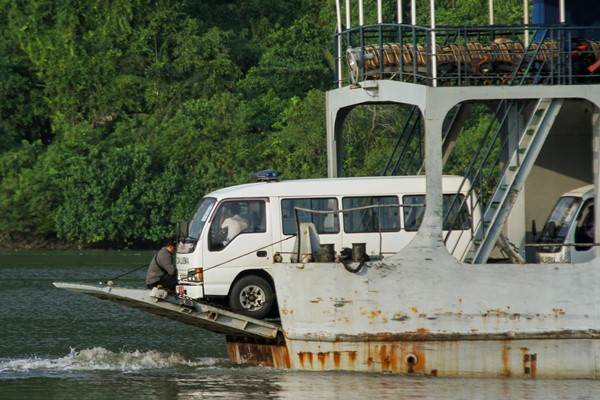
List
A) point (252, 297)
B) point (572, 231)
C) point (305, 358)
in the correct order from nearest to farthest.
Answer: point (305, 358) < point (572, 231) < point (252, 297)

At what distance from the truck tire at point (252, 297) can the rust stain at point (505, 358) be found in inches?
129

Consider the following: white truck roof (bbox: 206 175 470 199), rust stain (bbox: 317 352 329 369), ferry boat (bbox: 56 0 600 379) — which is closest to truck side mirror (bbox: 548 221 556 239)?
ferry boat (bbox: 56 0 600 379)

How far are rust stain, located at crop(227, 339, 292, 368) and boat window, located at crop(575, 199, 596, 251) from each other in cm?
403

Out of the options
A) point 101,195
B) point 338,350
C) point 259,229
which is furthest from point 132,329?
point 101,195

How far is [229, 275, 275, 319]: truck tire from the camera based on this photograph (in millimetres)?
21391

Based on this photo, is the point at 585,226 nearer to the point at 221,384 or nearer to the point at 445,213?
the point at 445,213

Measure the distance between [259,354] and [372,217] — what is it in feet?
7.76

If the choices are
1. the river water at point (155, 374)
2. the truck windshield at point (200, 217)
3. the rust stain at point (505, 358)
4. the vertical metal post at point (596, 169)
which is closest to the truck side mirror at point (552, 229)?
the vertical metal post at point (596, 169)

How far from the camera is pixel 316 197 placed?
22.0 meters

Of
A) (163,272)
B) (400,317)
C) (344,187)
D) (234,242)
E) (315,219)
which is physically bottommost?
(400,317)

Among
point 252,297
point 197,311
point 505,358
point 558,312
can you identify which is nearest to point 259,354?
point 252,297

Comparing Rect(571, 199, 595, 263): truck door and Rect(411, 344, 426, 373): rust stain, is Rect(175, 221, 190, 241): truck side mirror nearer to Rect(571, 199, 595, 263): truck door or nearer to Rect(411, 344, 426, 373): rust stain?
Rect(411, 344, 426, 373): rust stain

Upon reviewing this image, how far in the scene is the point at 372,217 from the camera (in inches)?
860

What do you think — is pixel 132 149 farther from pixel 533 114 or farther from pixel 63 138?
pixel 533 114
